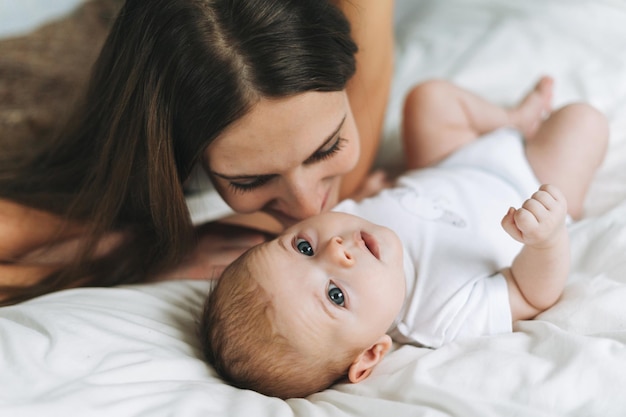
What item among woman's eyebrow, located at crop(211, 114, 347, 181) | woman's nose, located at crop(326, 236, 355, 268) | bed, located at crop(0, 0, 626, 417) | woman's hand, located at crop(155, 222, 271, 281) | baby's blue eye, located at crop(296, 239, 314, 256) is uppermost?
woman's eyebrow, located at crop(211, 114, 347, 181)

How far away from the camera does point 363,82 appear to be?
1489 mm

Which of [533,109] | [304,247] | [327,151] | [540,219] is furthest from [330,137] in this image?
[533,109]

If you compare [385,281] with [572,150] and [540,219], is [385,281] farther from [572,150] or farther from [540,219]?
[572,150]

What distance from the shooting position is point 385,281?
3.35 feet

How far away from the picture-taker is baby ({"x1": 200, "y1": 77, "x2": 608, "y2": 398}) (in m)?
0.97

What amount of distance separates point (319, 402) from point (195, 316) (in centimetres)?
29

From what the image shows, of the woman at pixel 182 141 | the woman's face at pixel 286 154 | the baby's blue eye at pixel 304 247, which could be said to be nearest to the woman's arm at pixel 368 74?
the woman at pixel 182 141

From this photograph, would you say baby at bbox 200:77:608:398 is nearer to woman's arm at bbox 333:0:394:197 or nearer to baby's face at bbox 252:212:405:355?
baby's face at bbox 252:212:405:355

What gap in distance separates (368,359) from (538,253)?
317 mm

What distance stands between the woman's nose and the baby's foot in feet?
2.44

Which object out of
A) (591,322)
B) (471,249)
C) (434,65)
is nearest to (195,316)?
(471,249)

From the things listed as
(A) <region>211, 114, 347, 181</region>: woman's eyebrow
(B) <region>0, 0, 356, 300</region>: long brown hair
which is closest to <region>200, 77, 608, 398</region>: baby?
(A) <region>211, 114, 347, 181</region>: woman's eyebrow

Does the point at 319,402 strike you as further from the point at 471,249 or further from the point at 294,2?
the point at 294,2

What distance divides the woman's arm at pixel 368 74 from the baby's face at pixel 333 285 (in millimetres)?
488
